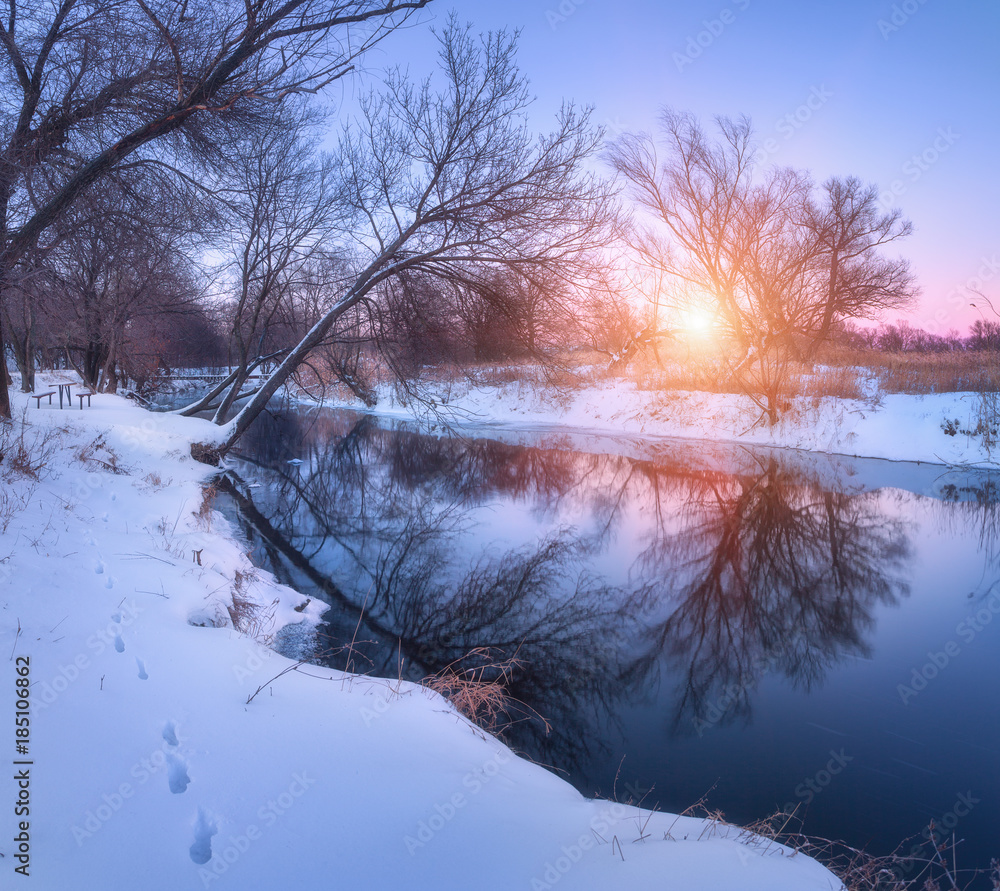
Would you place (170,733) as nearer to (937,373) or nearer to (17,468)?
(17,468)

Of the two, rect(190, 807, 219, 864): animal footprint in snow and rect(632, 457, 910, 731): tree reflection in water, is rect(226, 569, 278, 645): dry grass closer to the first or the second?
rect(190, 807, 219, 864): animal footprint in snow

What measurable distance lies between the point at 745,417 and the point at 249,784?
19.1 m

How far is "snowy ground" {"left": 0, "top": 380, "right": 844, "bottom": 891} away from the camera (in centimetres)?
194

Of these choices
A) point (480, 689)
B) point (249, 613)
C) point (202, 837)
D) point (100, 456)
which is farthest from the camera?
point (100, 456)

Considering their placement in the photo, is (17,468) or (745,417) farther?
(745,417)

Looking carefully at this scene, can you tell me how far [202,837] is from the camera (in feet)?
6.59

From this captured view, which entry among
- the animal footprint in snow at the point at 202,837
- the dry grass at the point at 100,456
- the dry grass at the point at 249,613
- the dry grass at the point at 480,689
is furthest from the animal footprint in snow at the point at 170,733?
the dry grass at the point at 100,456

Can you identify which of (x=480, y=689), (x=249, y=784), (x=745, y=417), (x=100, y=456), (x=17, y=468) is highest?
(x=745, y=417)

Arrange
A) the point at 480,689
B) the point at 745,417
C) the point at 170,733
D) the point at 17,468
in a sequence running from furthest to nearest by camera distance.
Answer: the point at 745,417, the point at 17,468, the point at 480,689, the point at 170,733

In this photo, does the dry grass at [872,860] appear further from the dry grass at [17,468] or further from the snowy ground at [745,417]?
the snowy ground at [745,417]

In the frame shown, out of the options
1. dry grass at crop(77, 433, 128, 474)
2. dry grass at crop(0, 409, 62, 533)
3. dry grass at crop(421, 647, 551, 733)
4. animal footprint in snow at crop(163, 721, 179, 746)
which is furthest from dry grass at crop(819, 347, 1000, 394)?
dry grass at crop(77, 433, 128, 474)

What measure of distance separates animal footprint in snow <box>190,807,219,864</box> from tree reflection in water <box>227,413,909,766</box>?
257 centimetres

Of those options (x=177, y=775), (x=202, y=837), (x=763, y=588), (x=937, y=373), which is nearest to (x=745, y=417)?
(x=937, y=373)

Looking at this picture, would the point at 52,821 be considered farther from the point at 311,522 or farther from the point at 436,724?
the point at 311,522
